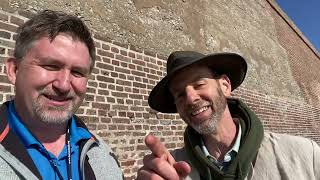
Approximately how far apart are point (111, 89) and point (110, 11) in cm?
117

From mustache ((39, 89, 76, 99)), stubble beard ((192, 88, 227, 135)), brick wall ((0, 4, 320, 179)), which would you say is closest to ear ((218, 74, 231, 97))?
stubble beard ((192, 88, 227, 135))

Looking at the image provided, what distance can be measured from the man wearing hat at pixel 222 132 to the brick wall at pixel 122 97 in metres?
1.60

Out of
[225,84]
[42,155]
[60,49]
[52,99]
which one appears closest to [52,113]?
[52,99]

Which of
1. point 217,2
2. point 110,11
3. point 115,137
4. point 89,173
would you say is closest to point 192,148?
point 89,173

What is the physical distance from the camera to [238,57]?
2.31 m

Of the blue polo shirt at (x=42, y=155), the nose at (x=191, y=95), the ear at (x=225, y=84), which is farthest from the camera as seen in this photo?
the ear at (x=225, y=84)

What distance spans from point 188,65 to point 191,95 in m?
0.19

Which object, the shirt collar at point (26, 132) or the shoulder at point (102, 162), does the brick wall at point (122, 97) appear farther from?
the shoulder at point (102, 162)

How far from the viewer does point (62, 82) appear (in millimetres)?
1738

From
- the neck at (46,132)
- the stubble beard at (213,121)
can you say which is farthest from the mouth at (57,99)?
the stubble beard at (213,121)

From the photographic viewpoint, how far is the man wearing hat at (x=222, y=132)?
1841 millimetres

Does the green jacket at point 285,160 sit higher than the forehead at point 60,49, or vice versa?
the forehead at point 60,49

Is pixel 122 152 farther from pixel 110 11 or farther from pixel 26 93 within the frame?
pixel 26 93

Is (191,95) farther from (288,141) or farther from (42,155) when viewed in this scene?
(42,155)
